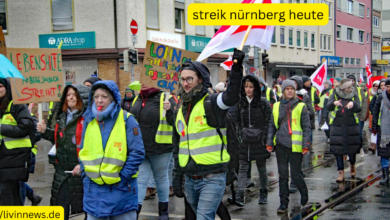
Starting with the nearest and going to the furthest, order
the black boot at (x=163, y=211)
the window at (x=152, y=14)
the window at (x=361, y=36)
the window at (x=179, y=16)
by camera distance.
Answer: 1. the black boot at (x=163, y=211)
2. the window at (x=152, y=14)
3. the window at (x=179, y=16)
4. the window at (x=361, y=36)

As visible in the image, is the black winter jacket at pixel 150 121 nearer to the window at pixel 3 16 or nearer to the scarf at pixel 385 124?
the scarf at pixel 385 124

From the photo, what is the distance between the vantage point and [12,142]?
6137 mm

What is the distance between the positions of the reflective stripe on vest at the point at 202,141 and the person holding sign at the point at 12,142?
2.36 meters

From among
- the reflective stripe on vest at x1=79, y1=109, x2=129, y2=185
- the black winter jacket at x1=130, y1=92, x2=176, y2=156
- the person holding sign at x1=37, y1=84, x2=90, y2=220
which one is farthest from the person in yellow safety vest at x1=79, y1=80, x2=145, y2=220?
the black winter jacket at x1=130, y1=92, x2=176, y2=156

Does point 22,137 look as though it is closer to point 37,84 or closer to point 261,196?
point 37,84

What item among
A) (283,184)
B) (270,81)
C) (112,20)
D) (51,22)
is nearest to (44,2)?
(51,22)

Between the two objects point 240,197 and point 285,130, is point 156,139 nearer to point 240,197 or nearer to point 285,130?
point 240,197

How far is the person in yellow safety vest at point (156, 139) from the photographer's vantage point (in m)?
6.70

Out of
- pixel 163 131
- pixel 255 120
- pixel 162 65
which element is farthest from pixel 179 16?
pixel 163 131

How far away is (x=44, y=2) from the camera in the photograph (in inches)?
1001

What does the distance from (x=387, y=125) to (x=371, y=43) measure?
182 feet

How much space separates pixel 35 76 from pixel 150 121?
5.49ft

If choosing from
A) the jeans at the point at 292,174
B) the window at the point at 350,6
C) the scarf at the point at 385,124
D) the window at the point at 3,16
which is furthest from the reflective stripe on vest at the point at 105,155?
the window at the point at 350,6

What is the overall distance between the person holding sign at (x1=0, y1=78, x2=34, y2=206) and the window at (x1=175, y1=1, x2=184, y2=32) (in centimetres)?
2158
